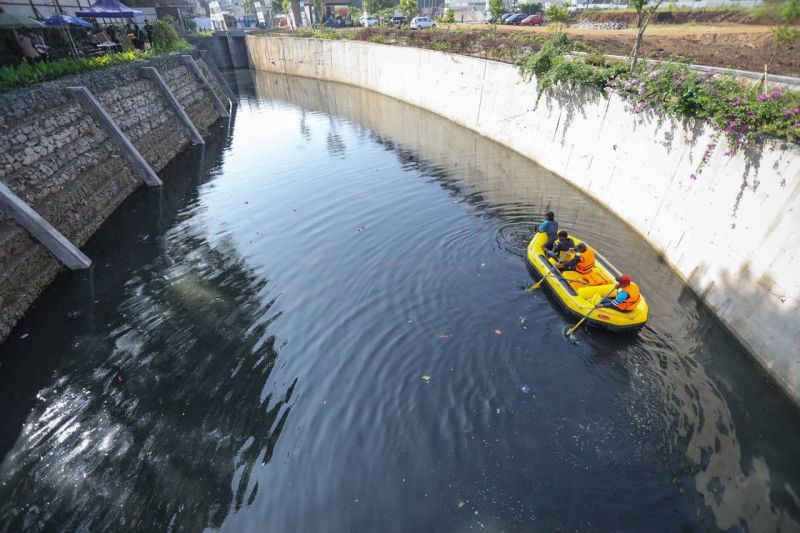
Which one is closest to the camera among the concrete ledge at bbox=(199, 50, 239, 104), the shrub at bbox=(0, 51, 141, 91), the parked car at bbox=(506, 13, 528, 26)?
the shrub at bbox=(0, 51, 141, 91)

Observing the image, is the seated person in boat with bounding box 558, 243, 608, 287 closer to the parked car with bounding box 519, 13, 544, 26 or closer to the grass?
the grass

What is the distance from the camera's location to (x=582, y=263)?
35.8 feet

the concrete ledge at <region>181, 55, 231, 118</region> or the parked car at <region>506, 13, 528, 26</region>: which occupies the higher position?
the parked car at <region>506, 13, 528, 26</region>

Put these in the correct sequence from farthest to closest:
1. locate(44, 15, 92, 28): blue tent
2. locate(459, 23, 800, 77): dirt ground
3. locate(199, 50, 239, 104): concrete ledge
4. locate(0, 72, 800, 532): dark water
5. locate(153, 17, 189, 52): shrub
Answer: locate(199, 50, 239, 104): concrete ledge
locate(153, 17, 189, 52): shrub
locate(44, 15, 92, 28): blue tent
locate(459, 23, 800, 77): dirt ground
locate(0, 72, 800, 532): dark water

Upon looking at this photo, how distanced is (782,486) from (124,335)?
13.6 meters

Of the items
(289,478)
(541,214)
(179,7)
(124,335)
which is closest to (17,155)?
(124,335)

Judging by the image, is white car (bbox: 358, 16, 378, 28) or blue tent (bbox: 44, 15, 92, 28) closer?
blue tent (bbox: 44, 15, 92, 28)

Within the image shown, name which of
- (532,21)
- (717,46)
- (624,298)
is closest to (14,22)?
(624,298)

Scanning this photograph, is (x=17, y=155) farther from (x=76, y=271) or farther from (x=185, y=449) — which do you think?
(x=185, y=449)

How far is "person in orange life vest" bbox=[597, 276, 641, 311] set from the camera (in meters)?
9.19

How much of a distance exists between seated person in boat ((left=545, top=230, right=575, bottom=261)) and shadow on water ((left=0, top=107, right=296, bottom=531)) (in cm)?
797

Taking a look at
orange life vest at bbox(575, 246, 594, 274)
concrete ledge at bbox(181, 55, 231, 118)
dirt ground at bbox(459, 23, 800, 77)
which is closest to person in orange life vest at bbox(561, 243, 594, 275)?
orange life vest at bbox(575, 246, 594, 274)

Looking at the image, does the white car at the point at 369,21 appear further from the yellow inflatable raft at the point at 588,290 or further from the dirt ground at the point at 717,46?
the yellow inflatable raft at the point at 588,290

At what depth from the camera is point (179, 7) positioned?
5309 centimetres
